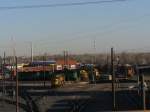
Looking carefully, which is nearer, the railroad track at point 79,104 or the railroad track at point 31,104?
the railroad track at point 79,104

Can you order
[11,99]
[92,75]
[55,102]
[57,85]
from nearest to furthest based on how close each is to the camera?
[55,102] < [11,99] < [57,85] < [92,75]

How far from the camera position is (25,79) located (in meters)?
133

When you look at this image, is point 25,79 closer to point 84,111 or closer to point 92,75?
point 92,75

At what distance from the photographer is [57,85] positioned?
333ft

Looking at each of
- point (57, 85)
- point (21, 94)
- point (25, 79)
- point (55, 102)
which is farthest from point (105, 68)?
point (55, 102)

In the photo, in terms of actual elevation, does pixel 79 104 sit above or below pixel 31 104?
above

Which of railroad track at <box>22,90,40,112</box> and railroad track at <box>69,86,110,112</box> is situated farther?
railroad track at <box>22,90,40,112</box>

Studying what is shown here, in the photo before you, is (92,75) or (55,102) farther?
(92,75)

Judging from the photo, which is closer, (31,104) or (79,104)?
(79,104)

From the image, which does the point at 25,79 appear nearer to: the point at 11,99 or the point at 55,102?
the point at 11,99

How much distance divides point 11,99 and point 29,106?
1311cm

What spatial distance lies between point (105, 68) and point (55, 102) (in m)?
85.8

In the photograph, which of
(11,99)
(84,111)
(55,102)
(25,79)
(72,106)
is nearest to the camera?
(84,111)

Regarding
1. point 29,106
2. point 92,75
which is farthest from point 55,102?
point 92,75
